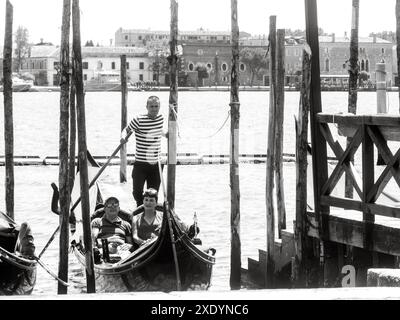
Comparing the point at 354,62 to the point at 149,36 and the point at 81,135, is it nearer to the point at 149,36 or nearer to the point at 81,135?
the point at 81,135

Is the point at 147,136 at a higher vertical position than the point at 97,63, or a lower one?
lower

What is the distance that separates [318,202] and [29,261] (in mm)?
2372

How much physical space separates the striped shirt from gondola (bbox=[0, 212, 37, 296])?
200cm

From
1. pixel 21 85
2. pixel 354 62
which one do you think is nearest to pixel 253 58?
pixel 21 85

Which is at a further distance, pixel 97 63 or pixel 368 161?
pixel 97 63

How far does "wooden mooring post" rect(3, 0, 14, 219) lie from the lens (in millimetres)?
9469

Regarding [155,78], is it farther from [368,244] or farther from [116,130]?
[368,244]

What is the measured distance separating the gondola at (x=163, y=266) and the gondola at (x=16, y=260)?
0.53 metres

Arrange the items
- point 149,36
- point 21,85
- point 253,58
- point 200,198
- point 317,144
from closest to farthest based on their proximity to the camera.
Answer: point 317,144 → point 200,198 → point 253,58 → point 21,85 → point 149,36

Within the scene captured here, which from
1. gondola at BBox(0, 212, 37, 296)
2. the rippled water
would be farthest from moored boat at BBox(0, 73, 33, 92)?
gondola at BBox(0, 212, 37, 296)

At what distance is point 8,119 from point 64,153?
254cm

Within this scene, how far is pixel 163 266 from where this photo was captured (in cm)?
747

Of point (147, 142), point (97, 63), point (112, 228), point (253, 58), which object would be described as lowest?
point (112, 228)

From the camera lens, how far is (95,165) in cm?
1057
